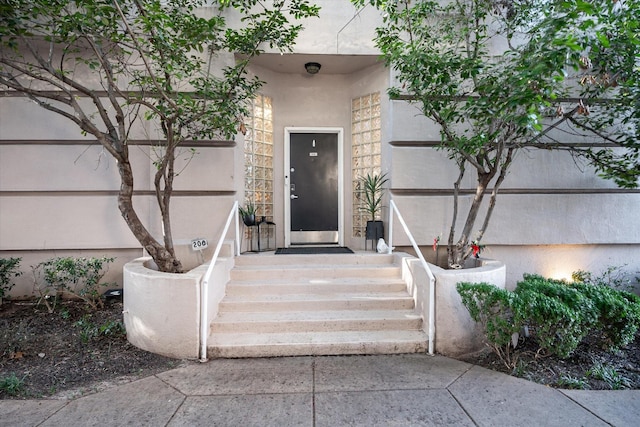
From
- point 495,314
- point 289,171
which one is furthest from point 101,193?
point 495,314

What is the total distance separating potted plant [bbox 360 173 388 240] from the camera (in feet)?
21.0

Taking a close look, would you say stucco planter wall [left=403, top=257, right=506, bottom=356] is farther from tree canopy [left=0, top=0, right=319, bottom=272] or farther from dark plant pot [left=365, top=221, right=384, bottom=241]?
tree canopy [left=0, top=0, right=319, bottom=272]

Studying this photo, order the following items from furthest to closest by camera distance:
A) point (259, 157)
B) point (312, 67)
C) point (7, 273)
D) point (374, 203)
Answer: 1. point (259, 157)
2. point (312, 67)
3. point (374, 203)
4. point (7, 273)

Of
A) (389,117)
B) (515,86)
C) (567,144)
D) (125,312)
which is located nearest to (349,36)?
(389,117)

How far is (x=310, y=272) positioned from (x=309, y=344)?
134 cm

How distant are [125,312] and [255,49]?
12.8ft

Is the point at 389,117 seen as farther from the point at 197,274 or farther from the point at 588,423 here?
the point at 588,423

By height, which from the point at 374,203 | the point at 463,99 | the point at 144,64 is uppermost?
the point at 144,64

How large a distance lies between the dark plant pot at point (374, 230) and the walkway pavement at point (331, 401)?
9.36ft

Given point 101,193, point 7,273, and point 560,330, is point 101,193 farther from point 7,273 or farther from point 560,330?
point 560,330

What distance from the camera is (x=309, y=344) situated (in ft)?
13.3

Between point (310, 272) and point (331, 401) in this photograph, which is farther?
point (310, 272)

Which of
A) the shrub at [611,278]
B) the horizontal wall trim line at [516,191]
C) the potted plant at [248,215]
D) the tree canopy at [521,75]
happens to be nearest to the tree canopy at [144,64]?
the potted plant at [248,215]

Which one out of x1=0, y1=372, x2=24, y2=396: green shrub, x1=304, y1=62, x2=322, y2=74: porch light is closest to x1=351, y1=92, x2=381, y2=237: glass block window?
x1=304, y1=62, x2=322, y2=74: porch light
